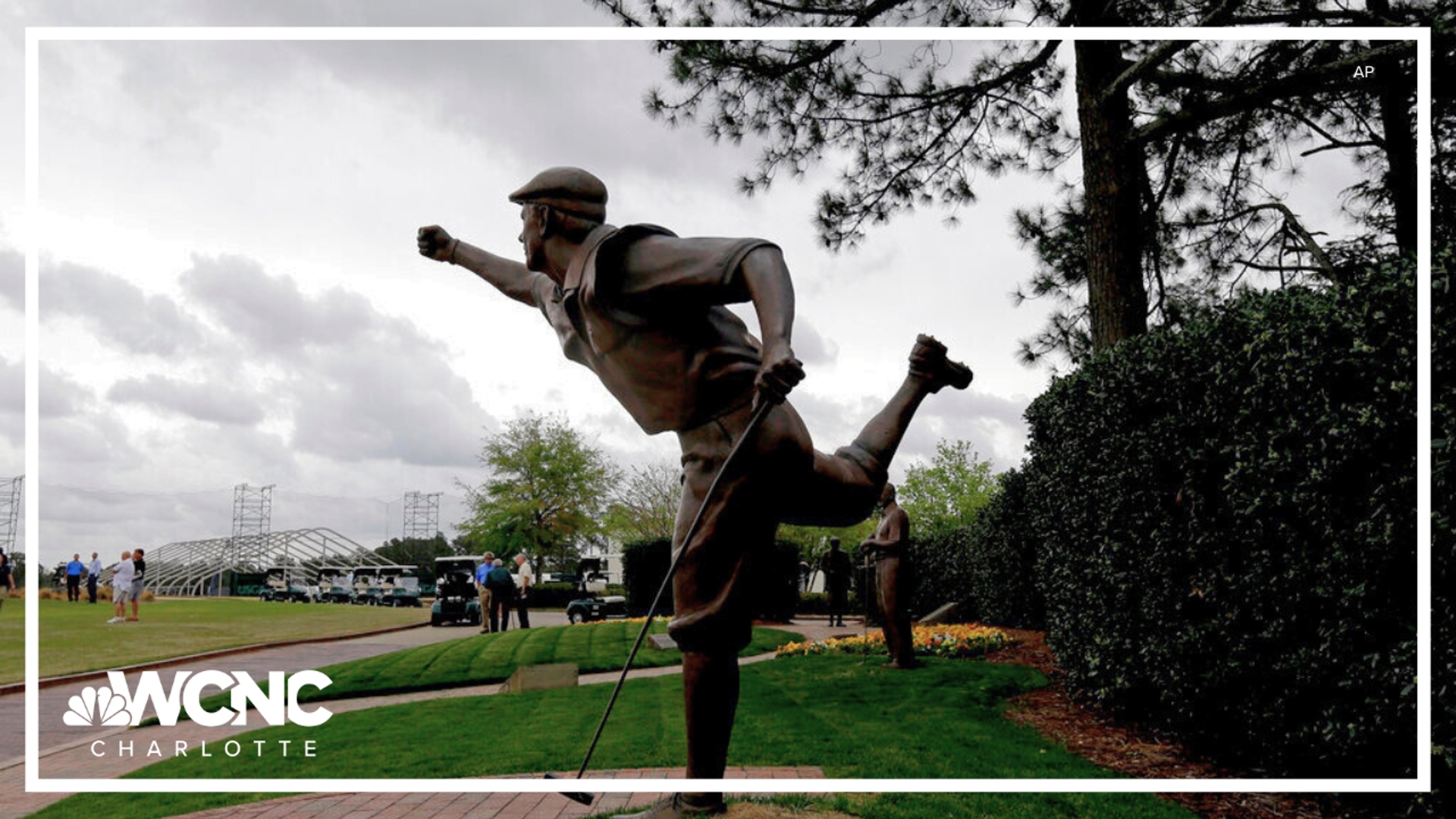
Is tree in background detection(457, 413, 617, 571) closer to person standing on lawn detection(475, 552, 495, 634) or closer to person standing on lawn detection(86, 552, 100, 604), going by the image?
person standing on lawn detection(475, 552, 495, 634)

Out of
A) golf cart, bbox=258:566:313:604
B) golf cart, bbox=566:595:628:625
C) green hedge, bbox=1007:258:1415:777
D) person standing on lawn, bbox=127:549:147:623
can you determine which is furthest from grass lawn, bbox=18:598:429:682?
green hedge, bbox=1007:258:1415:777

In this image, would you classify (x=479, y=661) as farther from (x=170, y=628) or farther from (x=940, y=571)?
(x=940, y=571)

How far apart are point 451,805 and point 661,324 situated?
2682 mm

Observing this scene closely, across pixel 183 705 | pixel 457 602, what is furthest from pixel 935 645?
pixel 457 602

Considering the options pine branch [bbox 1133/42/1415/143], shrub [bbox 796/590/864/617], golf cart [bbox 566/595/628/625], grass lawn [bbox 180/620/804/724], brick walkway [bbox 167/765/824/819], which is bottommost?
shrub [bbox 796/590/864/617]

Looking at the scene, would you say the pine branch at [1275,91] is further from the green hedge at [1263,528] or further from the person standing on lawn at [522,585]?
the person standing on lawn at [522,585]

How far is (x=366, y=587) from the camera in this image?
34.5 meters

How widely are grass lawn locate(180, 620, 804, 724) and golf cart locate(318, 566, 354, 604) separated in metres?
21.8

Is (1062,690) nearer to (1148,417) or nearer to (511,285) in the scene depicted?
(1148,417)

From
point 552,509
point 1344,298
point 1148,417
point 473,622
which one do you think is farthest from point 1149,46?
point 473,622

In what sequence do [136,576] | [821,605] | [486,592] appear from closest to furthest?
1. [486,592]
2. [136,576]
3. [821,605]

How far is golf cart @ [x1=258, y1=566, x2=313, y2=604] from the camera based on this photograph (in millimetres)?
33156

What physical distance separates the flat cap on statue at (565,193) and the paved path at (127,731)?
15.7 ft

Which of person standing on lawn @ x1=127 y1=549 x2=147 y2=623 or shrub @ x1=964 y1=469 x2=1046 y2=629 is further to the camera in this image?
person standing on lawn @ x1=127 y1=549 x2=147 y2=623
